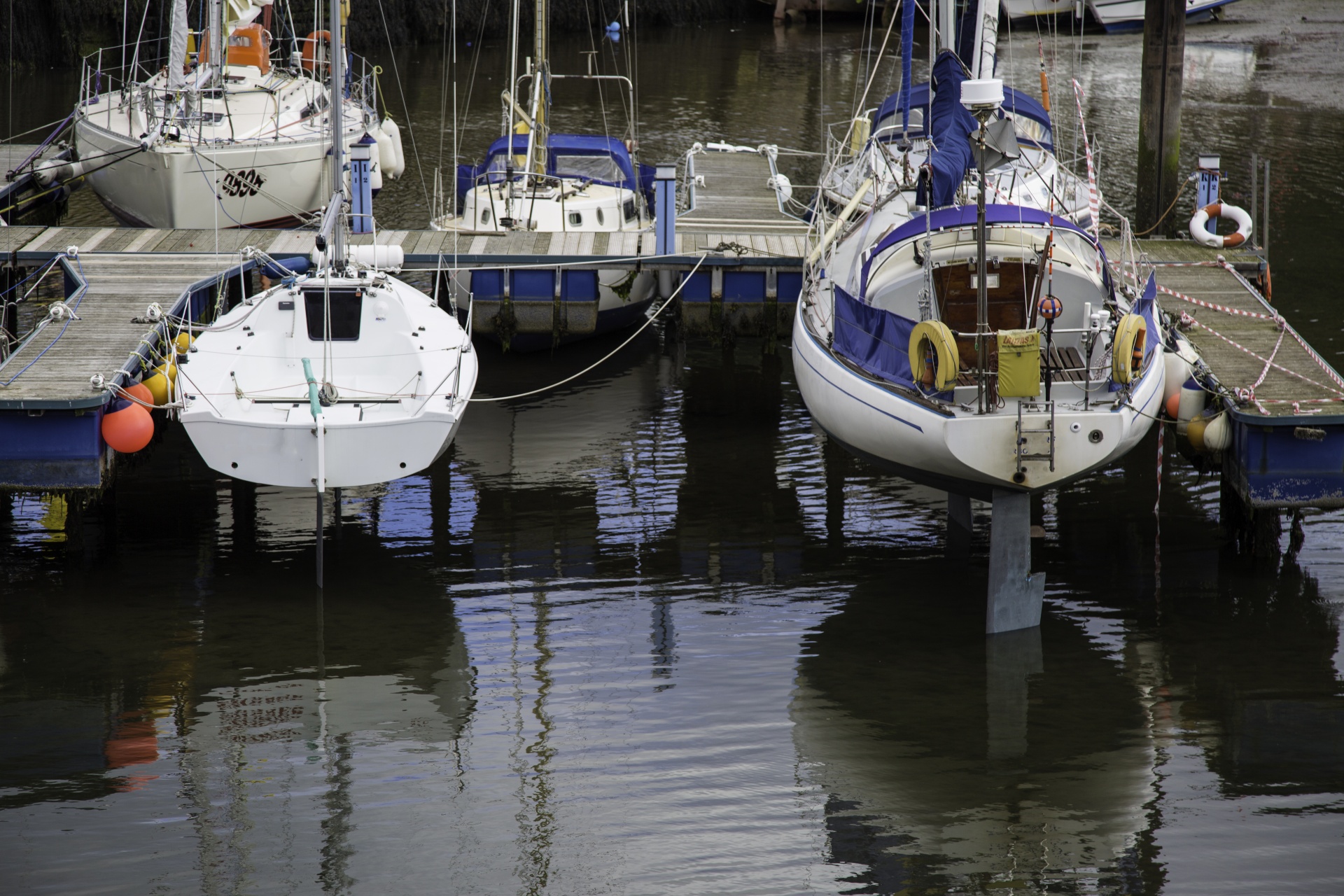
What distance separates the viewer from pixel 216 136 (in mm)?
20516

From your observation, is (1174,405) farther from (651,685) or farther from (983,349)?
(651,685)

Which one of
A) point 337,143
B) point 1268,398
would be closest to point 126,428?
point 337,143

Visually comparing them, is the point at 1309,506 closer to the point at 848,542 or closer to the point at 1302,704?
the point at 1302,704

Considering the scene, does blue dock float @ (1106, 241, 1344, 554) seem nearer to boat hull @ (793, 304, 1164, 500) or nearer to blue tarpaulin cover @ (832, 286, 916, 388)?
boat hull @ (793, 304, 1164, 500)

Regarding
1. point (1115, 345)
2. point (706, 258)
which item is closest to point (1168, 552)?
point (1115, 345)

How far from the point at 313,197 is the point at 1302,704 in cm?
1602

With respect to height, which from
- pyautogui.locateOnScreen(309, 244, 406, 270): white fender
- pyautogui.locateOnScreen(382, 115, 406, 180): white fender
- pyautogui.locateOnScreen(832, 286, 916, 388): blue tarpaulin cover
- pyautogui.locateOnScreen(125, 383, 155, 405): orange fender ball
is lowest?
pyautogui.locateOnScreen(125, 383, 155, 405): orange fender ball

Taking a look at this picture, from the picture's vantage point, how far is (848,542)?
42.2 feet

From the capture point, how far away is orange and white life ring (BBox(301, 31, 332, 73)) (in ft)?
71.7

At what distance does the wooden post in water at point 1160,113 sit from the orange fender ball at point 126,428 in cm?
1298

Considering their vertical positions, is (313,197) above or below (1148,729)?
above

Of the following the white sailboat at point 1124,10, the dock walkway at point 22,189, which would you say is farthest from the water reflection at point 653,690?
the white sailboat at point 1124,10

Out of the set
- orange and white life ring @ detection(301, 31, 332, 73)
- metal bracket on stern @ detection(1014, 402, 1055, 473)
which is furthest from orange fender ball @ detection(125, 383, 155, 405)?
orange and white life ring @ detection(301, 31, 332, 73)

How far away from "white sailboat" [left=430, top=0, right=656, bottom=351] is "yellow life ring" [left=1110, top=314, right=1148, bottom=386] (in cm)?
731
